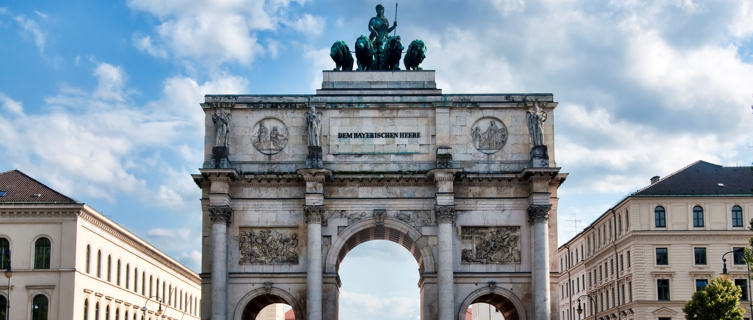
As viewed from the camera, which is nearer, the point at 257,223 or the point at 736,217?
the point at 257,223

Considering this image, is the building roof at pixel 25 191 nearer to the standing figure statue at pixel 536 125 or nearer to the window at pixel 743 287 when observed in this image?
the standing figure statue at pixel 536 125

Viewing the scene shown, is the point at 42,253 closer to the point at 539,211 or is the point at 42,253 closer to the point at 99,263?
the point at 99,263

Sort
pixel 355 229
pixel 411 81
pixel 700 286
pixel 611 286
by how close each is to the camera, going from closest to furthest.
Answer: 1. pixel 355 229
2. pixel 411 81
3. pixel 700 286
4. pixel 611 286

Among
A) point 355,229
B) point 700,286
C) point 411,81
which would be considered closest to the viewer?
point 355,229

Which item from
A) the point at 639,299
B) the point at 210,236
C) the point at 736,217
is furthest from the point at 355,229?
the point at 736,217

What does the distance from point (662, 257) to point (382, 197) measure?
2743 centimetres

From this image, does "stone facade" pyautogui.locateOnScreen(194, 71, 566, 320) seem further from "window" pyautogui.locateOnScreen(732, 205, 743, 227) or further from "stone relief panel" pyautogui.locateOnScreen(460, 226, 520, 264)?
"window" pyautogui.locateOnScreen(732, 205, 743, 227)

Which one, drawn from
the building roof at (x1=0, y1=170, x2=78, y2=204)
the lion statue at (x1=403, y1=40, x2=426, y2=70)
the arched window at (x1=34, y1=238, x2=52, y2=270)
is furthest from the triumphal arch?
the building roof at (x1=0, y1=170, x2=78, y2=204)

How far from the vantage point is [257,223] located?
47.8 m

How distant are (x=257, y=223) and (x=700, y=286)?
107ft

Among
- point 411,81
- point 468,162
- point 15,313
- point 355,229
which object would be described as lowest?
point 15,313

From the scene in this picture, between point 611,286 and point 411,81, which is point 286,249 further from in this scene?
point 611,286

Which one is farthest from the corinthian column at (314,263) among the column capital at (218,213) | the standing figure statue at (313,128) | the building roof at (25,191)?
the building roof at (25,191)

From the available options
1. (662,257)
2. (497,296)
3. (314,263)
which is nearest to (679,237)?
(662,257)
